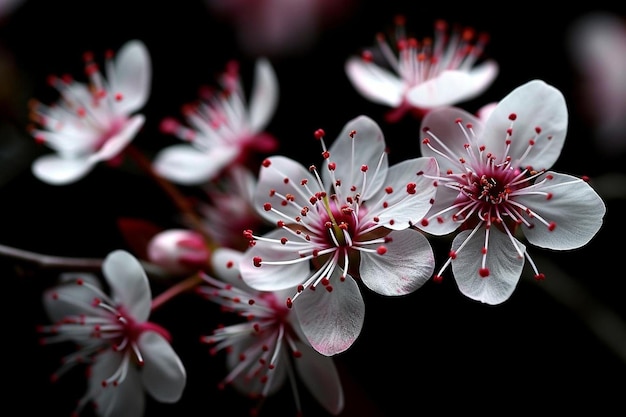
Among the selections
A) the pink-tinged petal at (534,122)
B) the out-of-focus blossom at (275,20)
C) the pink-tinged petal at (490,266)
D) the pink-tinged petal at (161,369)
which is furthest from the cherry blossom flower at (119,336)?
the out-of-focus blossom at (275,20)

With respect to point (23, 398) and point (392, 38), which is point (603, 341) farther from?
point (23, 398)

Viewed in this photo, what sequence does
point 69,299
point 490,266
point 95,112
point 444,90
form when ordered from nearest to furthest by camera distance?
point 490,266 → point 444,90 → point 69,299 → point 95,112

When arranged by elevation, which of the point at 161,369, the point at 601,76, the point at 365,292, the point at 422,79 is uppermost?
A: the point at 422,79

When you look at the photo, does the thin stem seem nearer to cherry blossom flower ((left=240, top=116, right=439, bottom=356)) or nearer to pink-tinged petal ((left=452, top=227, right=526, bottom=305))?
cherry blossom flower ((left=240, top=116, right=439, bottom=356))

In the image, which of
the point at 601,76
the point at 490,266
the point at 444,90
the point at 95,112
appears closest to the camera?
the point at 490,266

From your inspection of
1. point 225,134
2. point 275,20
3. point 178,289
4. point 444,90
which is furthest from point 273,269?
point 275,20

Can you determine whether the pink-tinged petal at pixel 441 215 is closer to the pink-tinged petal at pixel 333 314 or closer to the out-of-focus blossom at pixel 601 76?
the pink-tinged petal at pixel 333 314

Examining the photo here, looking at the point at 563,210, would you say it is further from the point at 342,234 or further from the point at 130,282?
the point at 130,282
